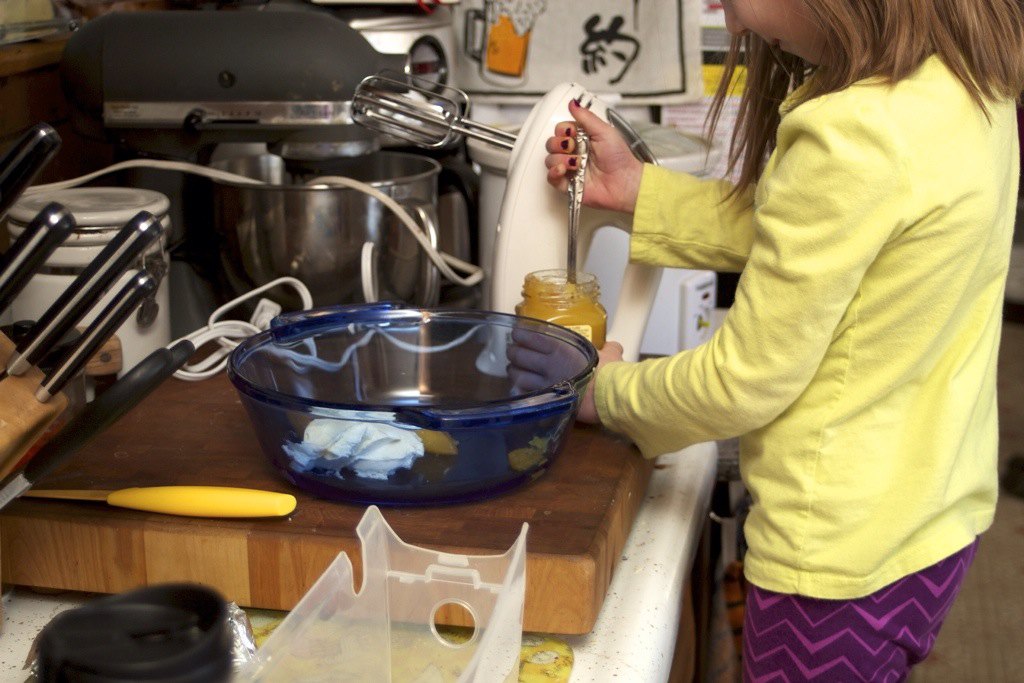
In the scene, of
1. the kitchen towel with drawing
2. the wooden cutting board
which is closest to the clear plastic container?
the wooden cutting board

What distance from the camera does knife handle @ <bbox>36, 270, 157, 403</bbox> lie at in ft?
1.66

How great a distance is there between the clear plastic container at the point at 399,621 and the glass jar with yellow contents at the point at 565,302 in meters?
0.26

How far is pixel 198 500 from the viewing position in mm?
650

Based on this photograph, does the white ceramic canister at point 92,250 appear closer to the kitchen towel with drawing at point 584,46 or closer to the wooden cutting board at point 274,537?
the wooden cutting board at point 274,537

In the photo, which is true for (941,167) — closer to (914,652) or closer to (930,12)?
(930,12)

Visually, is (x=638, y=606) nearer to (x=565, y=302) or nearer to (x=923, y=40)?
(x=565, y=302)

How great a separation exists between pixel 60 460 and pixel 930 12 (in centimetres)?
53

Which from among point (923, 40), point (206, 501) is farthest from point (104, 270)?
point (923, 40)

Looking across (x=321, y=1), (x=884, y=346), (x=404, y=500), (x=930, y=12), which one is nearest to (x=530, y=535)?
(x=404, y=500)

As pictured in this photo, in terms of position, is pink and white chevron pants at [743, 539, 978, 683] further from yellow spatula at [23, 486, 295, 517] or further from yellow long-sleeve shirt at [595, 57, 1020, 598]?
yellow spatula at [23, 486, 295, 517]

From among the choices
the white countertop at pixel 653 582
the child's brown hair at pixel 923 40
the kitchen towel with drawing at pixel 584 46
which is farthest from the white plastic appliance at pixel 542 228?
the kitchen towel with drawing at pixel 584 46

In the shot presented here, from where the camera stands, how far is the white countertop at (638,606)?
0.61 meters

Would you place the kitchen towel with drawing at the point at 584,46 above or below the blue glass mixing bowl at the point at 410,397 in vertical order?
above

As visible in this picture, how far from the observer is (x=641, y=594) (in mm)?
678
